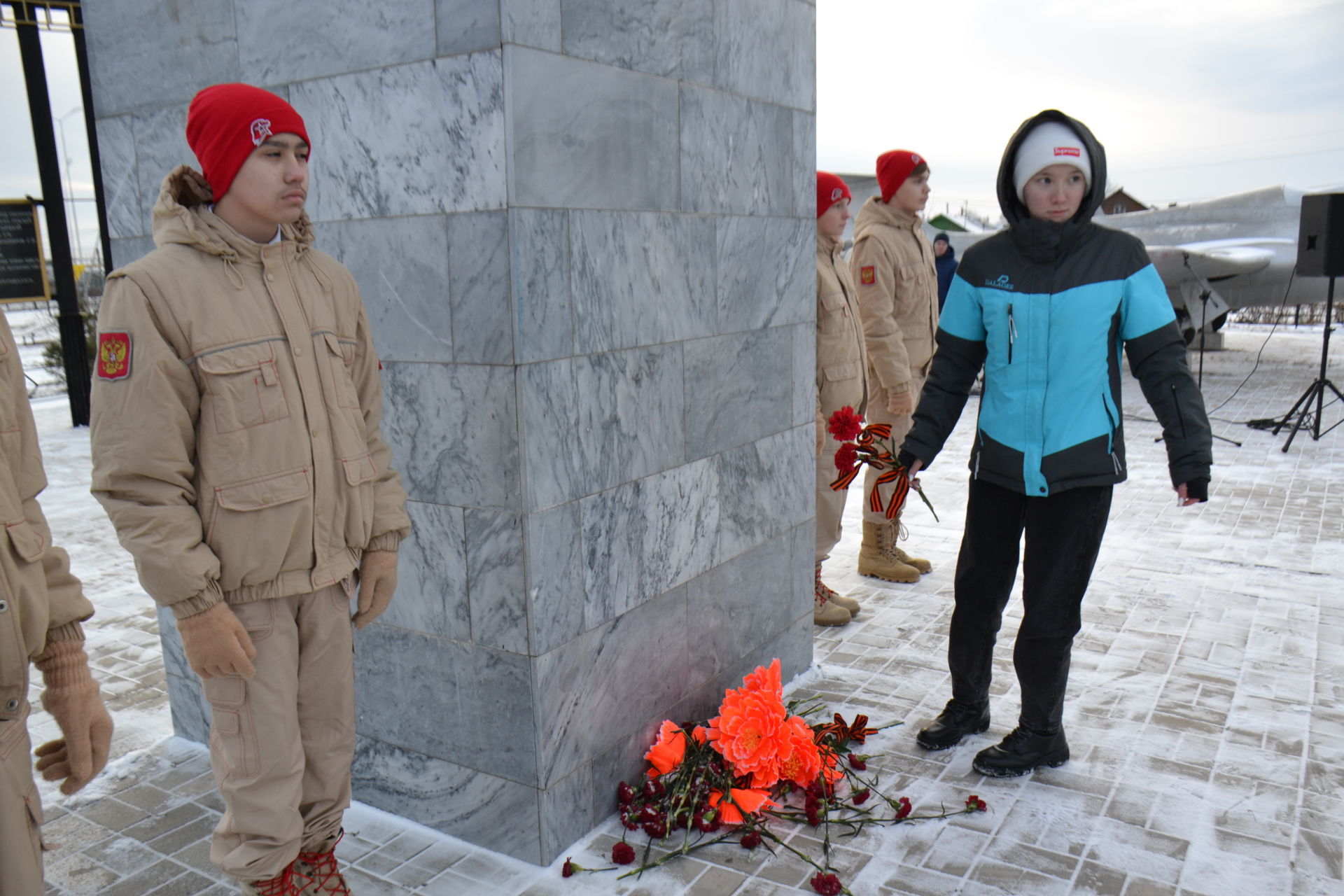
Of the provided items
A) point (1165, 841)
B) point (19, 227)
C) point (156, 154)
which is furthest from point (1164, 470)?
point (19, 227)

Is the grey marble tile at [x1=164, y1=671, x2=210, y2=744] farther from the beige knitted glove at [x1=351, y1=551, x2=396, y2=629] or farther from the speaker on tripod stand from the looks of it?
the speaker on tripod stand

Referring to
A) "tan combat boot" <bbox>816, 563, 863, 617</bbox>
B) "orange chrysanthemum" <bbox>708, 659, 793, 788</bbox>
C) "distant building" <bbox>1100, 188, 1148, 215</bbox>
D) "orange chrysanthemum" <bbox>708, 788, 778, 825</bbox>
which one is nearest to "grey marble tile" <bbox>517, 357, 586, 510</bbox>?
"orange chrysanthemum" <bbox>708, 659, 793, 788</bbox>

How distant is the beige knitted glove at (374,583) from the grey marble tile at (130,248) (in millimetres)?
1712

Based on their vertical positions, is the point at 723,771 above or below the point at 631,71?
below

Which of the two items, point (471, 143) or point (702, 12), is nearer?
point (471, 143)

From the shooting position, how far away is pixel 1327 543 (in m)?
6.32

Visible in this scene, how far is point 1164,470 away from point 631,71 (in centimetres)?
705

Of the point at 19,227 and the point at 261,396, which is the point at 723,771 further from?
the point at 19,227

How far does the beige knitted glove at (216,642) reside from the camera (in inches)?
86.5

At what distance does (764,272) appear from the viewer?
396 centimetres

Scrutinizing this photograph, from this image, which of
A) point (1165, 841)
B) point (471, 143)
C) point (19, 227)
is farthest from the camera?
point (19, 227)

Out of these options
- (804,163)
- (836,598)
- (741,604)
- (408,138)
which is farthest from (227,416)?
(836,598)

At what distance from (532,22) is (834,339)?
2570mm

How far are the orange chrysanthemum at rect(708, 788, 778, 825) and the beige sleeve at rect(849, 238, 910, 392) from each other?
109 inches
